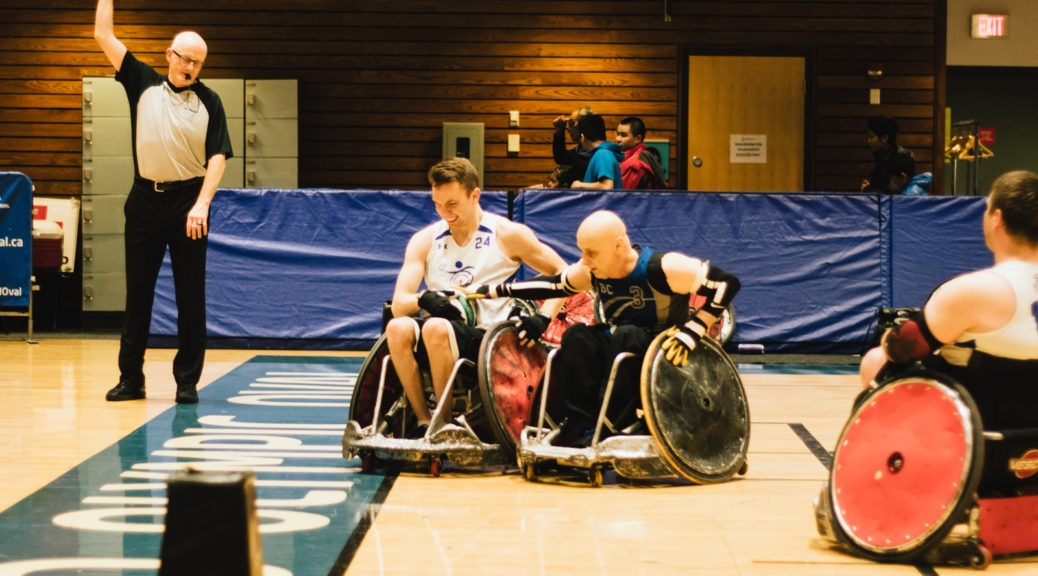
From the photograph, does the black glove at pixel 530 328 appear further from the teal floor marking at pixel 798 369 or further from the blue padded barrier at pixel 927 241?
the blue padded barrier at pixel 927 241

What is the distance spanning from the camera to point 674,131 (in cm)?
1219

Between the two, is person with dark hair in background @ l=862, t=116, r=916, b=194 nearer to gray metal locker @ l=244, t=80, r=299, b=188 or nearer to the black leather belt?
gray metal locker @ l=244, t=80, r=299, b=188

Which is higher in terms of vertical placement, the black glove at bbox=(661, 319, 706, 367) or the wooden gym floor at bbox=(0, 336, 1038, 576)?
the black glove at bbox=(661, 319, 706, 367)

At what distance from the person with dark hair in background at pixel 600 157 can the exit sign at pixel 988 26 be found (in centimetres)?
700

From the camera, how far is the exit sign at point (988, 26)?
545 inches

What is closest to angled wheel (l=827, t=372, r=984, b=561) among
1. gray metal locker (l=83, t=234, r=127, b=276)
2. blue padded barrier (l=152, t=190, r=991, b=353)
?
blue padded barrier (l=152, t=190, r=991, b=353)

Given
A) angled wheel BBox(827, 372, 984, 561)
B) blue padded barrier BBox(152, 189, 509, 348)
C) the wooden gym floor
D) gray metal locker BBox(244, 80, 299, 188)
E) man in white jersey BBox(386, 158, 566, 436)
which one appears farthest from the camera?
gray metal locker BBox(244, 80, 299, 188)

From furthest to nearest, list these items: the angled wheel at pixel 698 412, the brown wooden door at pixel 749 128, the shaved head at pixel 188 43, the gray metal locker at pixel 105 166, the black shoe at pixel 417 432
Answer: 1. the brown wooden door at pixel 749 128
2. the gray metal locker at pixel 105 166
3. the shaved head at pixel 188 43
4. the black shoe at pixel 417 432
5. the angled wheel at pixel 698 412

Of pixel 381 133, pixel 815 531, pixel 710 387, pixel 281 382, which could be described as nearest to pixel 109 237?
pixel 381 133

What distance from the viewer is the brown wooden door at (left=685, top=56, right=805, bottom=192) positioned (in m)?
12.3

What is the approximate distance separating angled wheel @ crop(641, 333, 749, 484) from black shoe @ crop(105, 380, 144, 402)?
3.58 meters

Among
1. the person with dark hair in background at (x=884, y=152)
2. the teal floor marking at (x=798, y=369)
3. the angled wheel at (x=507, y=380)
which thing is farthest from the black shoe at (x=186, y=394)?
the person with dark hair in background at (x=884, y=152)

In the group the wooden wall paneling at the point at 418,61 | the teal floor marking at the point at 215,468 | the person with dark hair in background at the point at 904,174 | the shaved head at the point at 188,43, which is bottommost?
the teal floor marking at the point at 215,468

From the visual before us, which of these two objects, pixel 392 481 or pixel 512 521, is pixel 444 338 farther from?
pixel 512 521
